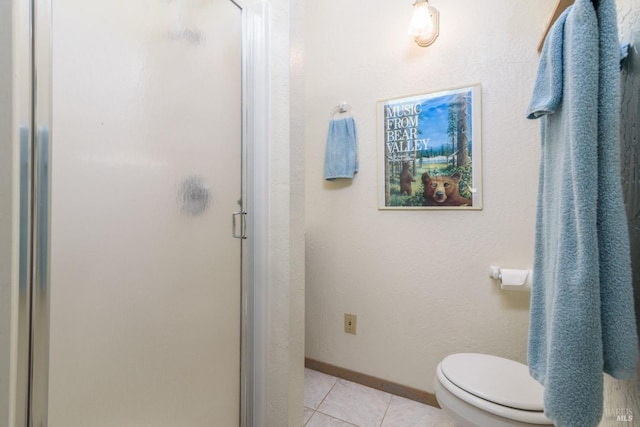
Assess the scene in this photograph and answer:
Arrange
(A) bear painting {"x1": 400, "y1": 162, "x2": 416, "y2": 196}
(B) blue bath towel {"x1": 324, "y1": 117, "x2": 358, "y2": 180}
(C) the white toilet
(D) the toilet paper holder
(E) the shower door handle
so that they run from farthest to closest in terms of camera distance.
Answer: (B) blue bath towel {"x1": 324, "y1": 117, "x2": 358, "y2": 180} < (A) bear painting {"x1": 400, "y1": 162, "x2": 416, "y2": 196} < (D) the toilet paper holder < (E) the shower door handle < (C) the white toilet

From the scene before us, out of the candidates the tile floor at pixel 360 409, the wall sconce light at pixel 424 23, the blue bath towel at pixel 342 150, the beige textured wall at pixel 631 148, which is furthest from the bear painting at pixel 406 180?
the tile floor at pixel 360 409

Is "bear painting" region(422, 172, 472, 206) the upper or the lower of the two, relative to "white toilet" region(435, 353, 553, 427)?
upper

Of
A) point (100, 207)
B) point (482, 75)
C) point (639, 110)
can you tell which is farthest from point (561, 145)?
point (482, 75)

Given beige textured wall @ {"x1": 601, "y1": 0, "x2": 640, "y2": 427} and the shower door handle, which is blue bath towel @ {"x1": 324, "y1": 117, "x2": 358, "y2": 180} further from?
beige textured wall @ {"x1": 601, "y1": 0, "x2": 640, "y2": 427}

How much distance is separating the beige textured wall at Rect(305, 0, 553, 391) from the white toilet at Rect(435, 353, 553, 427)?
0.34 metres

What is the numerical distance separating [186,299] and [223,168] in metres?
0.47

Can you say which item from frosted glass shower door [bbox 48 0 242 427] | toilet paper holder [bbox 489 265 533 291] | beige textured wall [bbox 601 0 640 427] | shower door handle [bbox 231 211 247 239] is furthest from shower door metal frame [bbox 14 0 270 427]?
toilet paper holder [bbox 489 265 533 291]

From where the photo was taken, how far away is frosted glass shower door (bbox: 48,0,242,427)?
62 cm

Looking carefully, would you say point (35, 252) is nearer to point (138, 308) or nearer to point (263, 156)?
point (138, 308)

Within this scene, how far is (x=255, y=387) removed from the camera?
3.54 feet

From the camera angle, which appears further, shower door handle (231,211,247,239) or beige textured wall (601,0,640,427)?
shower door handle (231,211,247,239)

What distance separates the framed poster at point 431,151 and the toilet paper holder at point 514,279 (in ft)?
1.11

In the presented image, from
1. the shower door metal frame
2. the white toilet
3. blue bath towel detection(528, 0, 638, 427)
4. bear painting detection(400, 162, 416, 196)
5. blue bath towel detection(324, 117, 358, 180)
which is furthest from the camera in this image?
blue bath towel detection(324, 117, 358, 180)

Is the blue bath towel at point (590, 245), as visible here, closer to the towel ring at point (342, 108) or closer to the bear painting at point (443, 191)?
the bear painting at point (443, 191)
